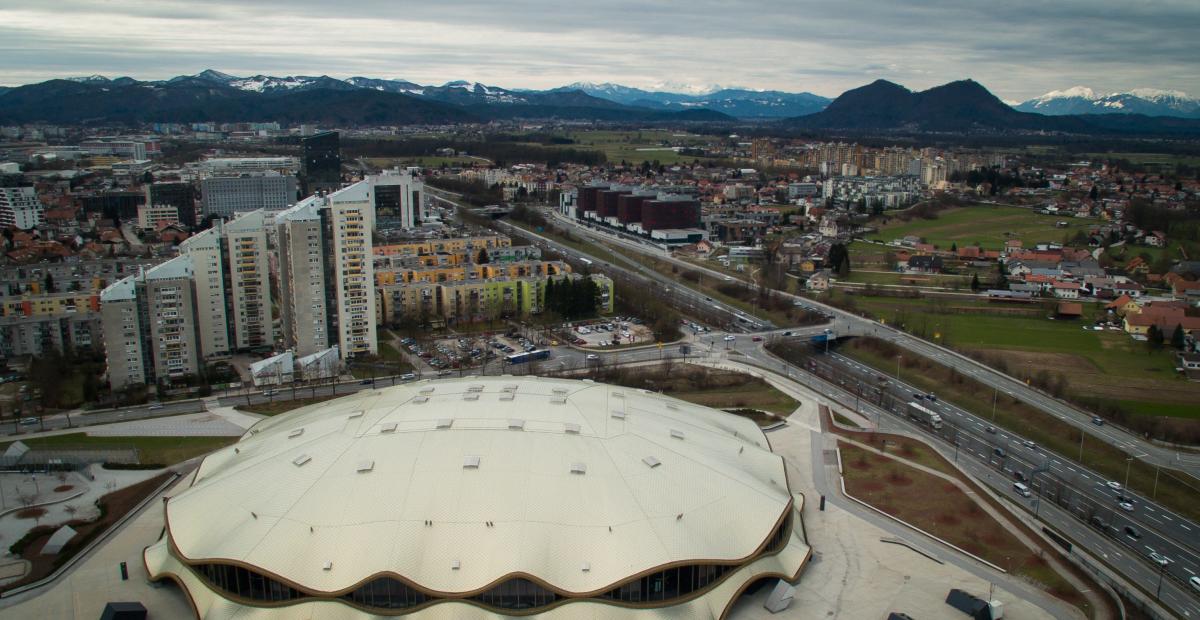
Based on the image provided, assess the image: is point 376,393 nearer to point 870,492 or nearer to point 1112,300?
Result: point 870,492

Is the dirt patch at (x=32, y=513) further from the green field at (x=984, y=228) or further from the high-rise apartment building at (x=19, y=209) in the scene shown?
the green field at (x=984, y=228)

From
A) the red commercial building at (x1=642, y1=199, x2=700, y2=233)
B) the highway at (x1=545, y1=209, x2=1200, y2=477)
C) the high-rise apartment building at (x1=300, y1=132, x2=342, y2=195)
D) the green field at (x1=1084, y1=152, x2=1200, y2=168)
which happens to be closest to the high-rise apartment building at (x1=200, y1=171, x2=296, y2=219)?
the high-rise apartment building at (x1=300, y1=132, x2=342, y2=195)

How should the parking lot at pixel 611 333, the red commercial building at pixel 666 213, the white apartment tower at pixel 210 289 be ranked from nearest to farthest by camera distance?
the white apartment tower at pixel 210 289 < the parking lot at pixel 611 333 < the red commercial building at pixel 666 213

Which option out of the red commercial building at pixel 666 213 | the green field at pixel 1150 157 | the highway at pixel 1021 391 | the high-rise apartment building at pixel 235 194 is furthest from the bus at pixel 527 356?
the green field at pixel 1150 157

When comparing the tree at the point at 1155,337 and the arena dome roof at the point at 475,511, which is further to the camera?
the tree at the point at 1155,337

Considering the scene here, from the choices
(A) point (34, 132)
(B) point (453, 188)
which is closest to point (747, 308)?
(B) point (453, 188)
